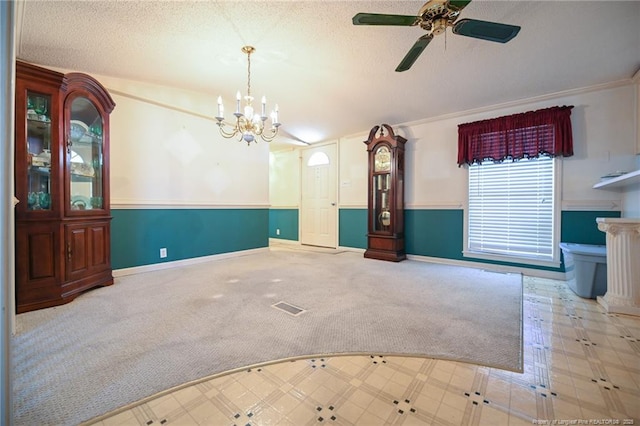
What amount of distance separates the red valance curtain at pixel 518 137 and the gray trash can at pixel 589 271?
1.32 meters

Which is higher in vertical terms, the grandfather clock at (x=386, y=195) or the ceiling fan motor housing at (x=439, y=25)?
the ceiling fan motor housing at (x=439, y=25)

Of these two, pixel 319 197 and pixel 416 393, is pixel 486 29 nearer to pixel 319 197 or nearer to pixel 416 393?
pixel 416 393

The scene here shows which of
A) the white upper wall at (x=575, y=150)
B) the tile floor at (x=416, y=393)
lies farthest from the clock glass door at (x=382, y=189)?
the tile floor at (x=416, y=393)

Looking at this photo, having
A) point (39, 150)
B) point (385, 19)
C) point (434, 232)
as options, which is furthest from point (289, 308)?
point (434, 232)

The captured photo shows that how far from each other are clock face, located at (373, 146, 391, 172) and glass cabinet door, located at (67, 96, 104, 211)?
3878 mm

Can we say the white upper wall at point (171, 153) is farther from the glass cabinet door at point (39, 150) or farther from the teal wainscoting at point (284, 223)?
the teal wainscoting at point (284, 223)

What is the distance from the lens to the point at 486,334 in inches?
74.2

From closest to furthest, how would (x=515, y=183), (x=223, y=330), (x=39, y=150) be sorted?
(x=223, y=330), (x=39, y=150), (x=515, y=183)

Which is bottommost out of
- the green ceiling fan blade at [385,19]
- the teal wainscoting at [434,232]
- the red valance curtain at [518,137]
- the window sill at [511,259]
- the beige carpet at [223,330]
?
the beige carpet at [223,330]

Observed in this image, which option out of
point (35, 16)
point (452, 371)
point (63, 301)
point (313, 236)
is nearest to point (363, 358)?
point (452, 371)

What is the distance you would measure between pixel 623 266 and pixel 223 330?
343 cm

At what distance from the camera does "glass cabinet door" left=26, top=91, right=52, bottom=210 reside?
2304 millimetres

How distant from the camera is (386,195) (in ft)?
15.0

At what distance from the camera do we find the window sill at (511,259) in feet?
11.1
